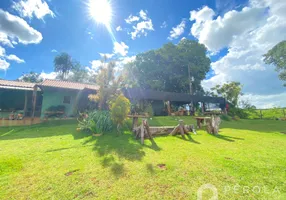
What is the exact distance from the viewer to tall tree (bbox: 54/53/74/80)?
3406cm

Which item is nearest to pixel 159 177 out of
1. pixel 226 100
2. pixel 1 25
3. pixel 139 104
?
pixel 139 104

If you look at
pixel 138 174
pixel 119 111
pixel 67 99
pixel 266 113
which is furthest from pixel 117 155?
pixel 266 113

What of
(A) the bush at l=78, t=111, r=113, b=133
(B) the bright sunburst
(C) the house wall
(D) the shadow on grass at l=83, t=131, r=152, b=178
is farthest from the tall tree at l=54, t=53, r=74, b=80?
(D) the shadow on grass at l=83, t=131, r=152, b=178

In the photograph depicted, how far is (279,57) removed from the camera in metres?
19.8

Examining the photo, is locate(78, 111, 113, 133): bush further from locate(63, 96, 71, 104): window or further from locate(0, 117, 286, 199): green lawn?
locate(63, 96, 71, 104): window

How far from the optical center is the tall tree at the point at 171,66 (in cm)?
2492

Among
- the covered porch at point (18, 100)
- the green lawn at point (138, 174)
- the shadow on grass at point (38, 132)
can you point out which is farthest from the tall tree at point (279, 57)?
the covered porch at point (18, 100)

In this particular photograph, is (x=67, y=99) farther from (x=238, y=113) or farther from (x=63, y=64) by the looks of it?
(x=63, y=64)

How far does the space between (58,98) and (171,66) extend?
63.2 ft

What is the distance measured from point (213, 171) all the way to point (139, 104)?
12.3 metres

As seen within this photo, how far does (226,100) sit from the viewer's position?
22.9 metres

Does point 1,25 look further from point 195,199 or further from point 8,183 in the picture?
point 195,199

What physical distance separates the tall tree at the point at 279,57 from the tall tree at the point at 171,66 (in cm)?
901

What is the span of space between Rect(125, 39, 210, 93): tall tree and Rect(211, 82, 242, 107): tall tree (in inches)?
175
